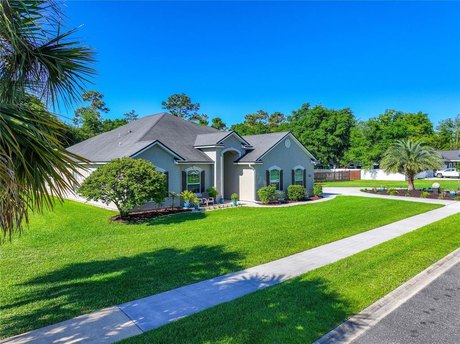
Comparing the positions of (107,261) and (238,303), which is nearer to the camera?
(238,303)

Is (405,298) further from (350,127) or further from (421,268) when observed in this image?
(350,127)

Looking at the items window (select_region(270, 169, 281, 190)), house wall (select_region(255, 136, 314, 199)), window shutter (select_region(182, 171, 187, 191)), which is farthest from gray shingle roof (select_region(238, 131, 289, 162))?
window shutter (select_region(182, 171, 187, 191))

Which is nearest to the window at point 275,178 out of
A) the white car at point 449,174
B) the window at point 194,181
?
the window at point 194,181

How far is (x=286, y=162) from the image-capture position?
2347 centimetres

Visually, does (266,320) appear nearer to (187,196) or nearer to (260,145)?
(187,196)

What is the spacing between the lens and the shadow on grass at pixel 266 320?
15.9ft

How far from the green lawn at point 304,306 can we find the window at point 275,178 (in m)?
13.0

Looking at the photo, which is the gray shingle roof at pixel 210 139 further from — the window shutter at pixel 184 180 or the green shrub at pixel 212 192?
the green shrub at pixel 212 192

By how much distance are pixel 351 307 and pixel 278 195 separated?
16.0m

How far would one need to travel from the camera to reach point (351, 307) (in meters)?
6.02

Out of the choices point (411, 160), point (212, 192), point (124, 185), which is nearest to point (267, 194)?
point (212, 192)

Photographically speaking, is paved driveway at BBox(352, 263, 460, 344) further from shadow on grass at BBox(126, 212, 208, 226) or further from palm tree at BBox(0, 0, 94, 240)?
shadow on grass at BBox(126, 212, 208, 226)

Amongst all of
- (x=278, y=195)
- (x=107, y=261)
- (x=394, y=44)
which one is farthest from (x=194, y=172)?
(x=394, y=44)

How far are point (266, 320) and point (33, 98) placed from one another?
554cm
